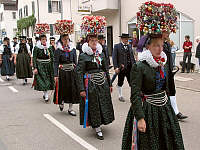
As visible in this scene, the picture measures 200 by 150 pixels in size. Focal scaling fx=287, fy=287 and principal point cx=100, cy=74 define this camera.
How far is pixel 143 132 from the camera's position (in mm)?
3191

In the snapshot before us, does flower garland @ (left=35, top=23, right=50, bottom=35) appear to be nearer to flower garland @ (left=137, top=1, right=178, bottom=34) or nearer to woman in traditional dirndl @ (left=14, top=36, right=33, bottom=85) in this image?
woman in traditional dirndl @ (left=14, top=36, right=33, bottom=85)

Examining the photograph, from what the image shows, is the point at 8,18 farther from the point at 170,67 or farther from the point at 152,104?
the point at 152,104

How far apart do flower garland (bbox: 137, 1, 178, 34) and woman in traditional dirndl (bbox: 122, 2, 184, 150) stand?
13 millimetres

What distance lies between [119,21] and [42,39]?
12.5m

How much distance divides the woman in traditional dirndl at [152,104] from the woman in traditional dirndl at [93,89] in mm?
1766

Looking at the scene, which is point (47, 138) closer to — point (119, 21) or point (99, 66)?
point (99, 66)

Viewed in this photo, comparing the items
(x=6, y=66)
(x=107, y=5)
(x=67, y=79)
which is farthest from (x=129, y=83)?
(x=107, y=5)

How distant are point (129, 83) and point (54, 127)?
5.88ft

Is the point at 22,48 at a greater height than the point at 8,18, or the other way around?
the point at 8,18

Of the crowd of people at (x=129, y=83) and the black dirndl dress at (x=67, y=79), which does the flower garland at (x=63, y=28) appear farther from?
the black dirndl dress at (x=67, y=79)

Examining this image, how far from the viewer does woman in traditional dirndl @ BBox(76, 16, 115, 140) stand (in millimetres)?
5086

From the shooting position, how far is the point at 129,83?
19.5 feet

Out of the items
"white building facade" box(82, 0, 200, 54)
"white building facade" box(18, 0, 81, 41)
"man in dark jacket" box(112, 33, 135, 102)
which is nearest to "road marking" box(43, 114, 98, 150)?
"man in dark jacket" box(112, 33, 135, 102)

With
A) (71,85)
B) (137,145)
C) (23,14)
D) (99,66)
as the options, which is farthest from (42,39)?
(23,14)
